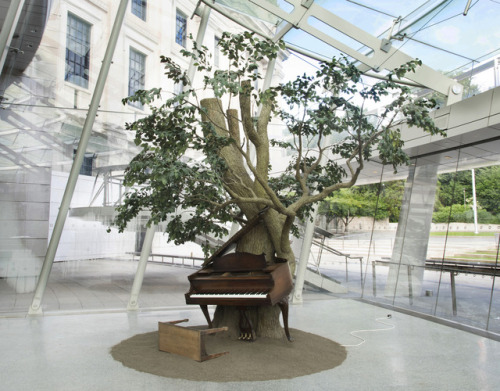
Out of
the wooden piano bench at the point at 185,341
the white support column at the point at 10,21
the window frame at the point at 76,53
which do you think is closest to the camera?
the wooden piano bench at the point at 185,341

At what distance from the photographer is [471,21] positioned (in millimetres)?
6422

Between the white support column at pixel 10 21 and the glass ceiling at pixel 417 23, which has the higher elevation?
the glass ceiling at pixel 417 23

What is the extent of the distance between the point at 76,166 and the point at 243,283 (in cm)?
349

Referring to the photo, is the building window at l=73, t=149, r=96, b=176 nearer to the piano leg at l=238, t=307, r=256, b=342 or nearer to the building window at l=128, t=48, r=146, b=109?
the building window at l=128, t=48, r=146, b=109

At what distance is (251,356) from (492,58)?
564 centimetres

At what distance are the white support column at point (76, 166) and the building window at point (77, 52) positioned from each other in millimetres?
464

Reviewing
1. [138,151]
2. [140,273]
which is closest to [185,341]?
[140,273]

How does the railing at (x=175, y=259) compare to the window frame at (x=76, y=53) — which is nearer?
the window frame at (x=76, y=53)

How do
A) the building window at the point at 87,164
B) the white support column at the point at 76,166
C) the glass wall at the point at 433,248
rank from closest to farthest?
1. the white support column at the point at 76,166
2. the glass wall at the point at 433,248
3. the building window at the point at 87,164

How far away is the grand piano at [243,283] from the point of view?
418 cm

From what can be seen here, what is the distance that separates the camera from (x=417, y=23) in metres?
7.04

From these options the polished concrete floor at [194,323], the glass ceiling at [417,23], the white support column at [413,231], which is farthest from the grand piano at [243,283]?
the glass ceiling at [417,23]

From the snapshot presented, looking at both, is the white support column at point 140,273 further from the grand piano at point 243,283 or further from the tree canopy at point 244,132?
the grand piano at point 243,283

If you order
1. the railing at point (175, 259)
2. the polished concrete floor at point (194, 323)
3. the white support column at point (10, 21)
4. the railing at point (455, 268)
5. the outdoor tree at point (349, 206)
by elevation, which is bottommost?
the polished concrete floor at point (194, 323)
